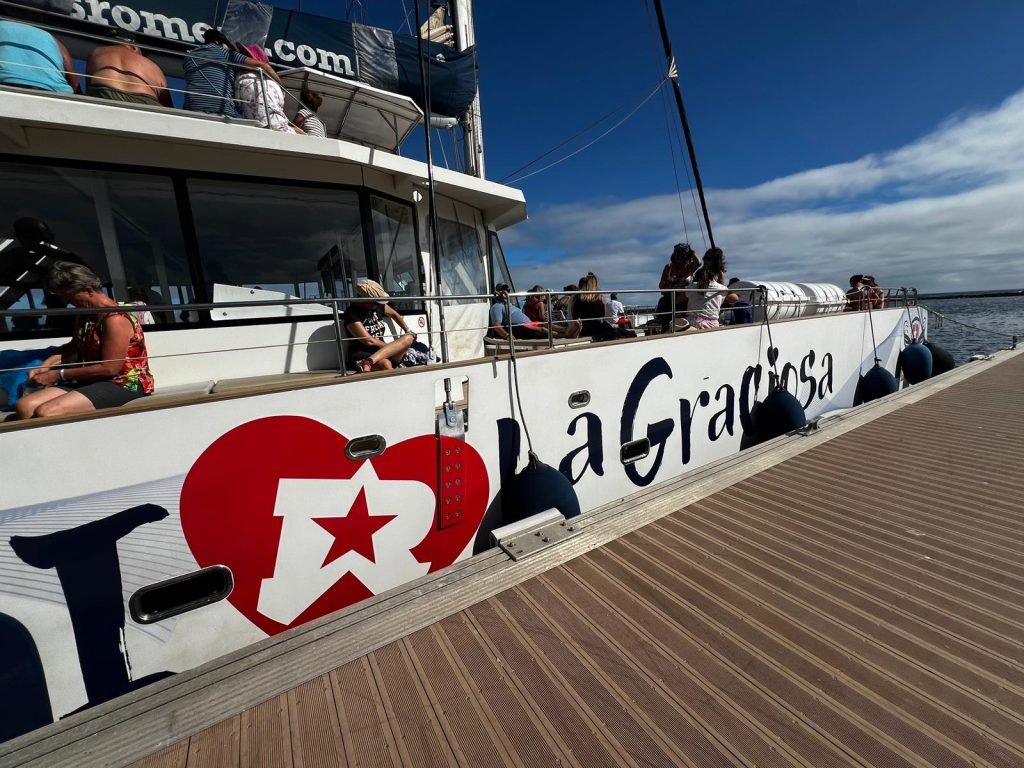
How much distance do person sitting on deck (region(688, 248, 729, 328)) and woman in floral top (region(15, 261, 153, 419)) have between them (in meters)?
5.82

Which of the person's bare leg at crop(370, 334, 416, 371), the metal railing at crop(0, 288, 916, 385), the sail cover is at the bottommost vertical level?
the person's bare leg at crop(370, 334, 416, 371)

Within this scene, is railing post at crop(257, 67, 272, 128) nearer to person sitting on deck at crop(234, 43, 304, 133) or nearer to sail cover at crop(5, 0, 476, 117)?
person sitting on deck at crop(234, 43, 304, 133)

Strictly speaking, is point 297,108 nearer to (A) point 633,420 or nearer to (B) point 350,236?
(B) point 350,236

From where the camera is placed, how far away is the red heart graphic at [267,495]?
243 cm

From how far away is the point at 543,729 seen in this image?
1.66 metres

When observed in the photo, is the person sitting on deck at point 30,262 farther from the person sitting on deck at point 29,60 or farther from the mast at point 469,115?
the mast at point 469,115

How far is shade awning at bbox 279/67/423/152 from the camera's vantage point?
4574 mm

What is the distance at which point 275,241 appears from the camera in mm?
4098

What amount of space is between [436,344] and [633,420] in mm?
2406

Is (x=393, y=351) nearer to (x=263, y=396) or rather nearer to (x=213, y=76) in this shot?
(x=263, y=396)

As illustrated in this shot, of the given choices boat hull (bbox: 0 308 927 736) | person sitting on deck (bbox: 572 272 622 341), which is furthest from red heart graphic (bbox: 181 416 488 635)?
person sitting on deck (bbox: 572 272 622 341)

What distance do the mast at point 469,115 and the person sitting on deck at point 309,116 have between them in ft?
10.3

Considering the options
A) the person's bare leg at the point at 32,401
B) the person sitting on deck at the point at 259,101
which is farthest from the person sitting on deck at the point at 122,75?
the person's bare leg at the point at 32,401

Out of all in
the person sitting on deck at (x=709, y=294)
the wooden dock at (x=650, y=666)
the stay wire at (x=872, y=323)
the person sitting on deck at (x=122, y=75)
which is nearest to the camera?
the wooden dock at (x=650, y=666)
